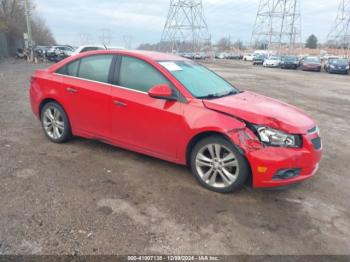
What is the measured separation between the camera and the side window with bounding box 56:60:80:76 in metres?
5.09

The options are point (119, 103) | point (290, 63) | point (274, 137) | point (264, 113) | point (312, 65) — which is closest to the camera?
point (274, 137)

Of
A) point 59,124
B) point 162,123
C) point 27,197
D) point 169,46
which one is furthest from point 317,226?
point 169,46

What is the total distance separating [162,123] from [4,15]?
51.3 meters

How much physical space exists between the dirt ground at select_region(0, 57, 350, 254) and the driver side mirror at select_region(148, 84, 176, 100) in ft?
3.56

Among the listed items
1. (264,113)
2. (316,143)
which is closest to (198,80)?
(264,113)

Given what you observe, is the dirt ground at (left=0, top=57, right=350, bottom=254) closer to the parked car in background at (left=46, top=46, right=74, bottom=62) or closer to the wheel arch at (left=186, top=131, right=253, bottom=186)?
the wheel arch at (left=186, top=131, right=253, bottom=186)

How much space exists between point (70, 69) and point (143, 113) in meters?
1.71

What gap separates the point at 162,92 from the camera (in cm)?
399

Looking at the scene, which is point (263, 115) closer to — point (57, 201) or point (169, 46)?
point (57, 201)

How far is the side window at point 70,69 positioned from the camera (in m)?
5.09

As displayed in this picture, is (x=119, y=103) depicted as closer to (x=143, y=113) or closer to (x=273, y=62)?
(x=143, y=113)

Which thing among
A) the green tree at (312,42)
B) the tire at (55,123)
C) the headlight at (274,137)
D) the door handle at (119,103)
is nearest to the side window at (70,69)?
the tire at (55,123)

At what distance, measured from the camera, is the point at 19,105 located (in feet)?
28.5

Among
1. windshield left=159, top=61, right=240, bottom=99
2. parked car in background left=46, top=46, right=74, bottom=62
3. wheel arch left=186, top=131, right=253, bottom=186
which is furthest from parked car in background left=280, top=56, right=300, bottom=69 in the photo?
wheel arch left=186, top=131, right=253, bottom=186
